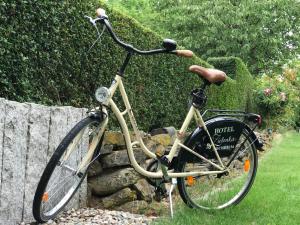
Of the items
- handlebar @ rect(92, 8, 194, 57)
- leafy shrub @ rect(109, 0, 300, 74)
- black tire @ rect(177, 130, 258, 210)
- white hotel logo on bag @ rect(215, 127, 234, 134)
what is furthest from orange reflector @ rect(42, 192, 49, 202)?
leafy shrub @ rect(109, 0, 300, 74)

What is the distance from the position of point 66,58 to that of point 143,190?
4.78 ft

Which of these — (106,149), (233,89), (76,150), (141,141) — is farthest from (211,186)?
(233,89)

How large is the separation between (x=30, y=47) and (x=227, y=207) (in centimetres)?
220

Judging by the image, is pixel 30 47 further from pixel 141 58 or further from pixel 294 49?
pixel 294 49

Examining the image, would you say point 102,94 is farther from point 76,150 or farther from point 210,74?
point 210,74

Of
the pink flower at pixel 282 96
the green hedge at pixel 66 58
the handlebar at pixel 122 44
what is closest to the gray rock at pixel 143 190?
the green hedge at pixel 66 58

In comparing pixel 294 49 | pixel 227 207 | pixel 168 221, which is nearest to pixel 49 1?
pixel 168 221

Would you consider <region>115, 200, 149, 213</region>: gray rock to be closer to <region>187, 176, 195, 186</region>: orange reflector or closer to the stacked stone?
the stacked stone

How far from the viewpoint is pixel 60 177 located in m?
3.28

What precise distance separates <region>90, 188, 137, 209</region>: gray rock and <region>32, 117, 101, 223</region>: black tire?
102 cm

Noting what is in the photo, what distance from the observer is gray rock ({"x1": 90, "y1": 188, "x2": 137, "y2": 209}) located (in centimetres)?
449

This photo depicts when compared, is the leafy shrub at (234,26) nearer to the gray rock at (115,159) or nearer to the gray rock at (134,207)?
the gray rock at (115,159)

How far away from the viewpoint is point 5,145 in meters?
3.22

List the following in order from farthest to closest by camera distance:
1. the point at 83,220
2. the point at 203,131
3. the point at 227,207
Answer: the point at 227,207
the point at 203,131
the point at 83,220
